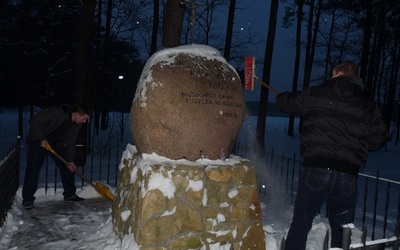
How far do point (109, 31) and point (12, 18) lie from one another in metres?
7.40

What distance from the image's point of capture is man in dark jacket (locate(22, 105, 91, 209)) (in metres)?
5.52

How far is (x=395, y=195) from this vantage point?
9258mm

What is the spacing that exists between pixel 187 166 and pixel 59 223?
7.80 feet

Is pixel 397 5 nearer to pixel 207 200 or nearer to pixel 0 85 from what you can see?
pixel 207 200

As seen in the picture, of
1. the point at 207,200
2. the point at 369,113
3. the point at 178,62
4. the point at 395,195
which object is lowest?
the point at 395,195

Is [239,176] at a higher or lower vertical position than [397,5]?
lower

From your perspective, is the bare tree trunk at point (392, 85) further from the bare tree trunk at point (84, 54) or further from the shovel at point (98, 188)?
the shovel at point (98, 188)

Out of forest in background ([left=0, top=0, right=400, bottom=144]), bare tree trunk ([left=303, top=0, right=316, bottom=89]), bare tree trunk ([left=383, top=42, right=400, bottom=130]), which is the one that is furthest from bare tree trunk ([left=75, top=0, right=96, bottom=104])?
bare tree trunk ([left=383, top=42, right=400, bottom=130])

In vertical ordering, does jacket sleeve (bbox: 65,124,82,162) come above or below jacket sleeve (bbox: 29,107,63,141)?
below

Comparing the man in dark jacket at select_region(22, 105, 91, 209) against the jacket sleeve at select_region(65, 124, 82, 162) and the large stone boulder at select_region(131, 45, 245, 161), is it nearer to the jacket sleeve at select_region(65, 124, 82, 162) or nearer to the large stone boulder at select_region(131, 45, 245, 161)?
the jacket sleeve at select_region(65, 124, 82, 162)

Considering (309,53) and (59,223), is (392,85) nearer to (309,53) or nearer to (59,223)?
(309,53)

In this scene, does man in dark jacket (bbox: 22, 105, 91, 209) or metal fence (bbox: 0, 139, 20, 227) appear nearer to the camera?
metal fence (bbox: 0, 139, 20, 227)

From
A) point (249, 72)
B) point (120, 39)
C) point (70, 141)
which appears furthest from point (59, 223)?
point (120, 39)

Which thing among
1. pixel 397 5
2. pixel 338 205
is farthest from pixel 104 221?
pixel 397 5
